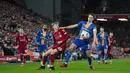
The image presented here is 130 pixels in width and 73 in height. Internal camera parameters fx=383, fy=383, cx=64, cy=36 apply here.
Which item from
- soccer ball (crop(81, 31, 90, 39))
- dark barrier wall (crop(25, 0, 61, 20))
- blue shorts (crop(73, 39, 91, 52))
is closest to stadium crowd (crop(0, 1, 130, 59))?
dark barrier wall (crop(25, 0, 61, 20))

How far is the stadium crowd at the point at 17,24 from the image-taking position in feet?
118

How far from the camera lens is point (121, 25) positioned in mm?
56938

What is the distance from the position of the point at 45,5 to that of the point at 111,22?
435 inches

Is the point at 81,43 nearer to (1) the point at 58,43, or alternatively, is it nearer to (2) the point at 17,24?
(1) the point at 58,43

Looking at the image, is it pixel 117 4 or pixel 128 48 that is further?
pixel 117 4

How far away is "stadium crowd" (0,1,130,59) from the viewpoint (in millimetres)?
35875

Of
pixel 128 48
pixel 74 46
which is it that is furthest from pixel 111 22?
pixel 74 46

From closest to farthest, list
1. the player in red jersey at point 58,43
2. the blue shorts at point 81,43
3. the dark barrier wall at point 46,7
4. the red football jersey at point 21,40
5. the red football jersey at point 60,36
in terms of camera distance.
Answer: the player in red jersey at point 58,43
the blue shorts at point 81,43
the red football jersey at point 60,36
the red football jersey at point 21,40
the dark barrier wall at point 46,7

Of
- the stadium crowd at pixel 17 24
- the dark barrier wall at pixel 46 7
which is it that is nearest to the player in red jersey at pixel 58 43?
the stadium crowd at pixel 17 24

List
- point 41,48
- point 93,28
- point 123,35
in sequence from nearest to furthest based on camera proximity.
Answer: point 93,28
point 41,48
point 123,35

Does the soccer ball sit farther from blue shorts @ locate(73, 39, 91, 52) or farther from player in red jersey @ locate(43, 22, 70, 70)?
player in red jersey @ locate(43, 22, 70, 70)

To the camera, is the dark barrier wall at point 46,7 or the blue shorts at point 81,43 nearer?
the blue shorts at point 81,43

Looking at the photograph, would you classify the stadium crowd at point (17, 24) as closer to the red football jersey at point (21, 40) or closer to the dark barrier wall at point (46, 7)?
the dark barrier wall at point (46, 7)

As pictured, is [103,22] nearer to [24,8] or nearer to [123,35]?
[123,35]
